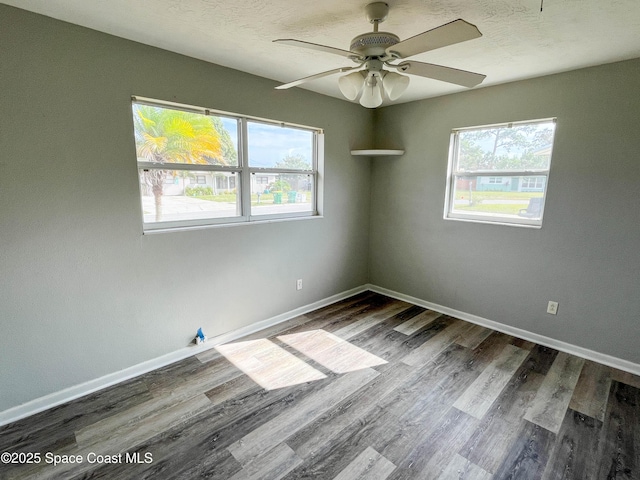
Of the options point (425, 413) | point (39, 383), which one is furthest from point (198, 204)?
point (425, 413)

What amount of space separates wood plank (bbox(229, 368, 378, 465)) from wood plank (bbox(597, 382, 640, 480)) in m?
1.38

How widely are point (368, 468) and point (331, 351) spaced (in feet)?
3.77

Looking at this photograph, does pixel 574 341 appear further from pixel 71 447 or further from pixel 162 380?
pixel 71 447

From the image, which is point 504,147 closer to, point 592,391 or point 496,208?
point 496,208

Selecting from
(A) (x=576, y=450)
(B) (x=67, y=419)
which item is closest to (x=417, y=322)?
(A) (x=576, y=450)

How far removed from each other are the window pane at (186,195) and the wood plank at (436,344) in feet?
6.77

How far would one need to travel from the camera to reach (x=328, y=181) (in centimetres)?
358

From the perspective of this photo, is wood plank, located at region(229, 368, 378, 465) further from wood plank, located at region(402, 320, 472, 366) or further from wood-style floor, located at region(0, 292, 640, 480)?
wood plank, located at region(402, 320, 472, 366)

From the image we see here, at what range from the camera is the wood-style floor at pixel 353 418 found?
5.42 ft

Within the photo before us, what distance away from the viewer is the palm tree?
7.52 feet

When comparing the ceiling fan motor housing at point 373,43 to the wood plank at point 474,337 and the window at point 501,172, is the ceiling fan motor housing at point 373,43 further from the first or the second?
the wood plank at point 474,337

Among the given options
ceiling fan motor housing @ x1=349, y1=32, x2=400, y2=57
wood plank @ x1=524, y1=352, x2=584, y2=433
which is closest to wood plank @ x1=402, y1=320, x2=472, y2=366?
wood plank @ x1=524, y1=352, x2=584, y2=433

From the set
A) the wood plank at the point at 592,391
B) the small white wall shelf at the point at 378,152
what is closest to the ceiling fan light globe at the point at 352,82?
the small white wall shelf at the point at 378,152

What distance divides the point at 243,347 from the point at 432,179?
2.68 metres
